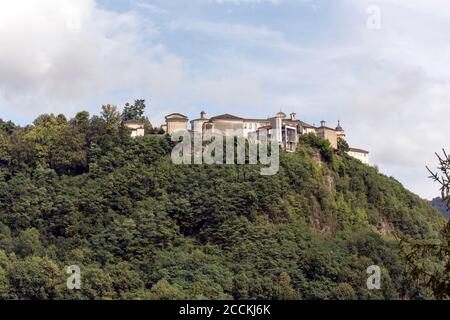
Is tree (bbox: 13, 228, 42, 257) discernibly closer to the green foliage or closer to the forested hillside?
the forested hillside

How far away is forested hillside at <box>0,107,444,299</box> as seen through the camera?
182 feet

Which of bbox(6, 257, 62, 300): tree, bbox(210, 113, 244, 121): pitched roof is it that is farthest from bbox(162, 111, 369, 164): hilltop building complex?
bbox(6, 257, 62, 300): tree

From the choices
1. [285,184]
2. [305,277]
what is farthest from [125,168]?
[305,277]

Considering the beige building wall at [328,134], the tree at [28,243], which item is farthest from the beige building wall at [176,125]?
the tree at [28,243]

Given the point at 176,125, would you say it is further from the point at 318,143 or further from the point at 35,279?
the point at 35,279

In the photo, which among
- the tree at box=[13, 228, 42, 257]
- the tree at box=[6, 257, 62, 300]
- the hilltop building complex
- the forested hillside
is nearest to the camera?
the tree at box=[6, 257, 62, 300]

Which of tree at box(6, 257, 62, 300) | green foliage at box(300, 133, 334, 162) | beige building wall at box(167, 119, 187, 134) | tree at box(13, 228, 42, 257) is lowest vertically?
tree at box(6, 257, 62, 300)

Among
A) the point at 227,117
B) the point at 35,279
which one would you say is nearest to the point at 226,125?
the point at 227,117

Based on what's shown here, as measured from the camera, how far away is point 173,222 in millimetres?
60625
